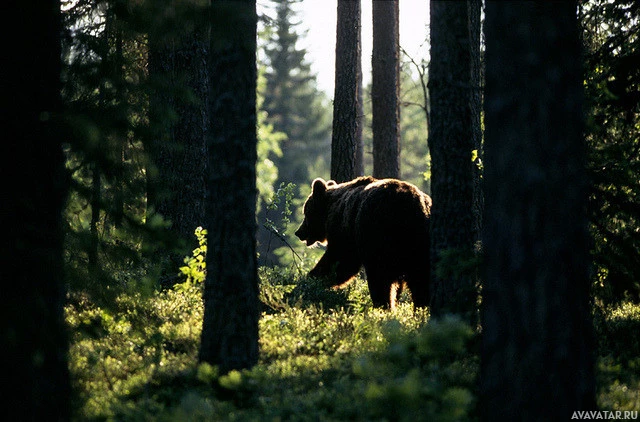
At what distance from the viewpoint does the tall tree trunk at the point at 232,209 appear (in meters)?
6.37

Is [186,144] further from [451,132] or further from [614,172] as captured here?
[614,172]

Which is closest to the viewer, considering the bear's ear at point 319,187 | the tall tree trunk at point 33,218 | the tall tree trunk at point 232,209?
the tall tree trunk at point 33,218

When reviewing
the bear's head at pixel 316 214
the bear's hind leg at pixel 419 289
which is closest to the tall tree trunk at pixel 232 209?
the bear's hind leg at pixel 419 289

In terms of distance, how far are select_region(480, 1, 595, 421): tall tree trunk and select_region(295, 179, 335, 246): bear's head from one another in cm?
915

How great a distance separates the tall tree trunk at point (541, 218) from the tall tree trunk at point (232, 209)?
109 inches

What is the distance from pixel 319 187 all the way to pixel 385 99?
6.83m

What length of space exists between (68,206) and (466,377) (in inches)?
188

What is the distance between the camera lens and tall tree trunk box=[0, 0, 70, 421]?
176 inches

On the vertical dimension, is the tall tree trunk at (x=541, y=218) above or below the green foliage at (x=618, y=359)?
above

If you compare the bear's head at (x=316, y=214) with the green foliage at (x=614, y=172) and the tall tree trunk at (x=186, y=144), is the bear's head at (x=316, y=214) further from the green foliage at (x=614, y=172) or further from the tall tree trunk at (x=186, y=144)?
the green foliage at (x=614, y=172)

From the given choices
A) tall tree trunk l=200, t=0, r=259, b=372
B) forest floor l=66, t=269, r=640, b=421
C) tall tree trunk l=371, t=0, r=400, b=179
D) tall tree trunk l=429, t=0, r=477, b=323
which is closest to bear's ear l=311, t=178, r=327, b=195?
forest floor l=66, t=269, r=640, b=421

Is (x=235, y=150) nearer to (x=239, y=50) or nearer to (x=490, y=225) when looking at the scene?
(x=239, y=50)

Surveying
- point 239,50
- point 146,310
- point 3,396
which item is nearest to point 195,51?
point 146,310

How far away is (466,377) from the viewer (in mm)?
5820
